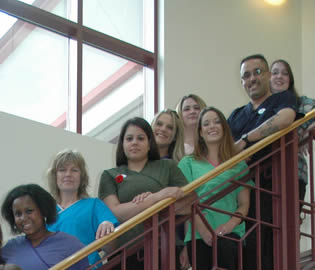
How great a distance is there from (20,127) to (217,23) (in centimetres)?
308

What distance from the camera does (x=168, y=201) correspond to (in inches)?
154

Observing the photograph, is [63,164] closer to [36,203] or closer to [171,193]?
[36,203]

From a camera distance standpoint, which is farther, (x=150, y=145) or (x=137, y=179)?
(x=150, y=145)

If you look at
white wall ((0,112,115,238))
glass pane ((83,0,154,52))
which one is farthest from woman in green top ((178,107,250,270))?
glass pane ((83,0,154,52))

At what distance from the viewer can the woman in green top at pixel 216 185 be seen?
4227 mm

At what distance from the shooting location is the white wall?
6625 millimetres

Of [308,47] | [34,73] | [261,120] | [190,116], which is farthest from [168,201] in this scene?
[308,47]

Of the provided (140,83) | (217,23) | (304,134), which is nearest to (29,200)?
(304,134)

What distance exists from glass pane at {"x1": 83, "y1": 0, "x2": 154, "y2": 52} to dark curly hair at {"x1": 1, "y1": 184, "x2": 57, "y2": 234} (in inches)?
161

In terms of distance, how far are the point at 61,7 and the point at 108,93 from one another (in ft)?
3.24

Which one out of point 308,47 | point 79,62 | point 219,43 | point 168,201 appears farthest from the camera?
point 308,47

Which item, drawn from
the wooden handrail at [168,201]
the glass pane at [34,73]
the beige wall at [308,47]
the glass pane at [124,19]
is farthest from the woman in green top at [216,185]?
the beige wall at [308,47]

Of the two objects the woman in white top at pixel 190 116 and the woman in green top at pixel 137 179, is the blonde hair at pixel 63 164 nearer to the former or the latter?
the woman in green top at pixel 137 179

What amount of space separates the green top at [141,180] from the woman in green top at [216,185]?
0.63 ft
